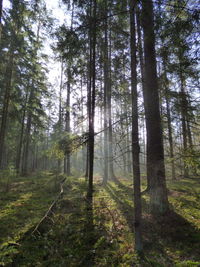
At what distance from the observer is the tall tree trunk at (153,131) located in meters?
4.84

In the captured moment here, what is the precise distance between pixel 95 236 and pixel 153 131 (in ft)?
12.6

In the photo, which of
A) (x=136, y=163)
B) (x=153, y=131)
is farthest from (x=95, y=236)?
(x=153, y=131)

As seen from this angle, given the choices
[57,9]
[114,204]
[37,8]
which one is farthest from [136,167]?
[37,8]

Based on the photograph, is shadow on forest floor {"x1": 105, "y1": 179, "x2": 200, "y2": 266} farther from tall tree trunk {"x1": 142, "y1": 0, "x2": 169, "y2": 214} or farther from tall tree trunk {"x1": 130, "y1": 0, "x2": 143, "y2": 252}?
tall tree trunk {"x1": 130, "y1": 0, "x2": 143, "y2": 252}

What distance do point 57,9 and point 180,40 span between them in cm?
562

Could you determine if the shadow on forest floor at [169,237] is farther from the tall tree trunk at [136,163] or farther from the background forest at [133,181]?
the tall tree trunk at [136,163]

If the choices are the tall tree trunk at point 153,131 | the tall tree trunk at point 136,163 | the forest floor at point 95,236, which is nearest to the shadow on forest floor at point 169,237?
the forest floor at point 95,236

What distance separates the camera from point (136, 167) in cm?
363

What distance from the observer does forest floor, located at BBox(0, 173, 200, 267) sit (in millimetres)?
3211

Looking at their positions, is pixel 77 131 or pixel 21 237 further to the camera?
pixel 77 131

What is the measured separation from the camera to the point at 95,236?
406 centimetres

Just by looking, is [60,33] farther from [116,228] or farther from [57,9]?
[116,228]

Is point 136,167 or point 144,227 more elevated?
point 136,167

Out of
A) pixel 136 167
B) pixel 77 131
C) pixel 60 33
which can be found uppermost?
pixel 60 33
